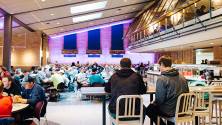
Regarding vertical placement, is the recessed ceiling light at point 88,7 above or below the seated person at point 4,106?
above

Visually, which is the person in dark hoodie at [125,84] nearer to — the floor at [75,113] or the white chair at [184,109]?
the white chair at [184,109]

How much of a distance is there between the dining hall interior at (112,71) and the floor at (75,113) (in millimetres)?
23

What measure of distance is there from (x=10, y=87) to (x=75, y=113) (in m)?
2.74

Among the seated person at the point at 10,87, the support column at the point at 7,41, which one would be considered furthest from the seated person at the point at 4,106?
the support column at the point at 7,41

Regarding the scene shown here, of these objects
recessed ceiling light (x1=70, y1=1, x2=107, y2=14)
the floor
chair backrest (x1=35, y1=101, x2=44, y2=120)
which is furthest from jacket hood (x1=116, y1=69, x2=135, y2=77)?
recessed ceiling light (x1=70, y1=1, x2=107, y2=14)

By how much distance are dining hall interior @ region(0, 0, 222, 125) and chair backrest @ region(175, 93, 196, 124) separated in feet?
0.04

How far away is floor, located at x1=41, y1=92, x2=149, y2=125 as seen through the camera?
6.84 m

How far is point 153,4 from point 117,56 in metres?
7.75

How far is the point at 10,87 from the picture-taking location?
561cm

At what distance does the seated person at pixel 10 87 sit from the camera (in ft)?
17.7

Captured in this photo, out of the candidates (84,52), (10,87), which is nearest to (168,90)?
(10,87)

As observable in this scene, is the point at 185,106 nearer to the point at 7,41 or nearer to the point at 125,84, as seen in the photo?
the point at 125,84

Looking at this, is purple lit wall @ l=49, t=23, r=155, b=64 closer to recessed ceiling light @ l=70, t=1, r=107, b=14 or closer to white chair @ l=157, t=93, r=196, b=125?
recessed ceiling light @ l=70, t=1, r=107, b=14

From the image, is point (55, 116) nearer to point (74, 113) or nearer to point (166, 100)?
point (74, 113)
